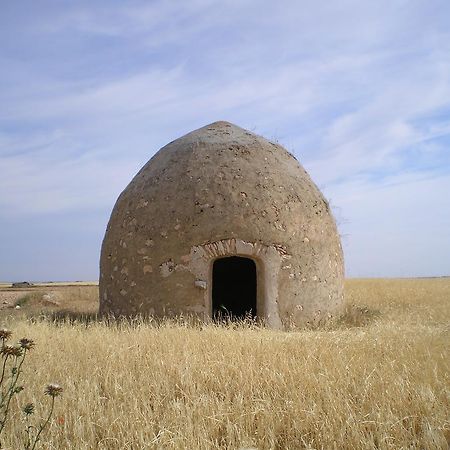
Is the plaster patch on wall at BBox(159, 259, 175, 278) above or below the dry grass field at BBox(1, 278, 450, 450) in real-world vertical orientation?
above

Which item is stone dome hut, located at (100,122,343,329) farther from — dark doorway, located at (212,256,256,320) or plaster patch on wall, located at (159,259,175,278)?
dark doorway, located at (212,256,256,320)

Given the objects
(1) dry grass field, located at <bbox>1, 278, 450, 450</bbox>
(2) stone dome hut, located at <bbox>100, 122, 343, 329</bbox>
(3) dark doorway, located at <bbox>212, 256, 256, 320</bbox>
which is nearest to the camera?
(1) dry grass field, located at <bbox>1, 278, 450, 450</bbox>

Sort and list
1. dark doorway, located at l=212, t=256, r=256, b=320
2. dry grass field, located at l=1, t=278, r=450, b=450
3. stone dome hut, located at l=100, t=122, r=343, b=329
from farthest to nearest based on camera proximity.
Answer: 1. dark doorway, located at l=212, t=256, r=256, b=320
2. stone dome hut, located at l=100, t=122, r=343, b=329
3. dry grass field, located at l=1, t=278, r=450, b=450

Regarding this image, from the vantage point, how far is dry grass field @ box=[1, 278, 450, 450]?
131 inches

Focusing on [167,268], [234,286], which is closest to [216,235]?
[167,268]

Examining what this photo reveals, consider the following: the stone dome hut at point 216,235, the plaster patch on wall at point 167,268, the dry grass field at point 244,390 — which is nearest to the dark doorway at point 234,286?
the stone dome hut at point 216,235

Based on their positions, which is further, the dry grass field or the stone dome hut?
the stone dome hut

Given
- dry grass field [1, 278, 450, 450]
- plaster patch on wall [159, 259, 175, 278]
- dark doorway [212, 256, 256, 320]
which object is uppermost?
plaster patch on wall [159, 259, 175, 278]

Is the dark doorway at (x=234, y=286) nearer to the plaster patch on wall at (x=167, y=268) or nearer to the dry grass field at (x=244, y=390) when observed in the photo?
the plaster patch on wall at (x=167, y=268)

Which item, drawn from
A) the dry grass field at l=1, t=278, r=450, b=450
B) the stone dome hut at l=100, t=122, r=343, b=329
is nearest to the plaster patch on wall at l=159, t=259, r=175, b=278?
the stone dome hut at l=100, t=122, r=343, b=329

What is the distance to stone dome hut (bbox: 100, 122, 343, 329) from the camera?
8312 millimetres

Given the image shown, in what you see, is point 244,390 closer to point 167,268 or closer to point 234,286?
point 167,268

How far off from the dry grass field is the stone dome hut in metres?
2.10

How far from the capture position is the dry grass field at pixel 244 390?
11.0ft
